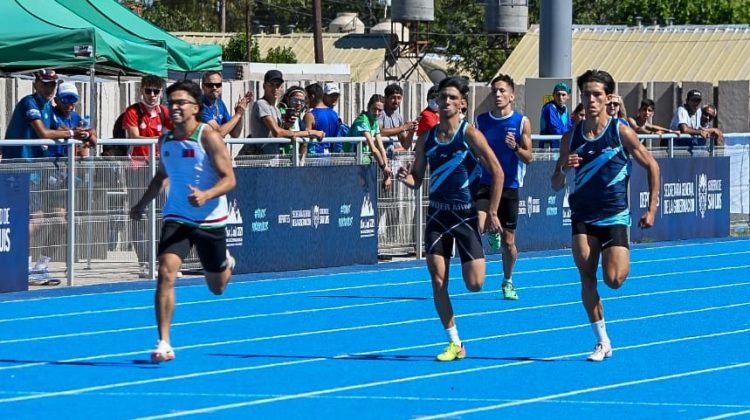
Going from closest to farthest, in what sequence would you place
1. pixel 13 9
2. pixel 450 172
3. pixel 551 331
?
pixel 450 172
pixel 551 331
pixel 13 9

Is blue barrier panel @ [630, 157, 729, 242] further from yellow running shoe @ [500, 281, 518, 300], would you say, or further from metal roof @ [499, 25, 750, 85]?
metal roof @ [499, 25, 750, 85]

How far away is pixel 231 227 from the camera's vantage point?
17.7m

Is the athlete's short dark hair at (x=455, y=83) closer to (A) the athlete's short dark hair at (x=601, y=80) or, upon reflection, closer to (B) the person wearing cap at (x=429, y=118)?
(A) the athlete's short dark hair at (x=601, y=80)

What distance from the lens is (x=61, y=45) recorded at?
1883 cm

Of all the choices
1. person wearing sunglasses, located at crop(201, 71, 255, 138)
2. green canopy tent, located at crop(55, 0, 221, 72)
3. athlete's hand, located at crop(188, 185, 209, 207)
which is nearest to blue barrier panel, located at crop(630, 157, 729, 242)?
green canopy tent, located at crop(55, 0, 221, 72)

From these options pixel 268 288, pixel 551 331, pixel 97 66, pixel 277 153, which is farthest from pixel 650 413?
pixel 97 66

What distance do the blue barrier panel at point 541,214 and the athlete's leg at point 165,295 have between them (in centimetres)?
1002

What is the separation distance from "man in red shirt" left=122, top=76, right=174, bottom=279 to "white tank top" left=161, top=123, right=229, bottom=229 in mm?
5278

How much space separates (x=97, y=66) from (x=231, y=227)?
3572 millimetres

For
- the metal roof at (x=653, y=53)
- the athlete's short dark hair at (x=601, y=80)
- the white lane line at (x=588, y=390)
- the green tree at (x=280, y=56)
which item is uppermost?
the green tree at (x=280, y=56)

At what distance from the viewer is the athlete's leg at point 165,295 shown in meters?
11.1

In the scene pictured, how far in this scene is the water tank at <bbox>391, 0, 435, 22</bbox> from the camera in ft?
193

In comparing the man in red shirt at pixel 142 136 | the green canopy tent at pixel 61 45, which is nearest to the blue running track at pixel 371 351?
the man in red shirt at pixel 142 136

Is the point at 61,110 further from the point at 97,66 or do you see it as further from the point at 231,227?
the point at 97,66
